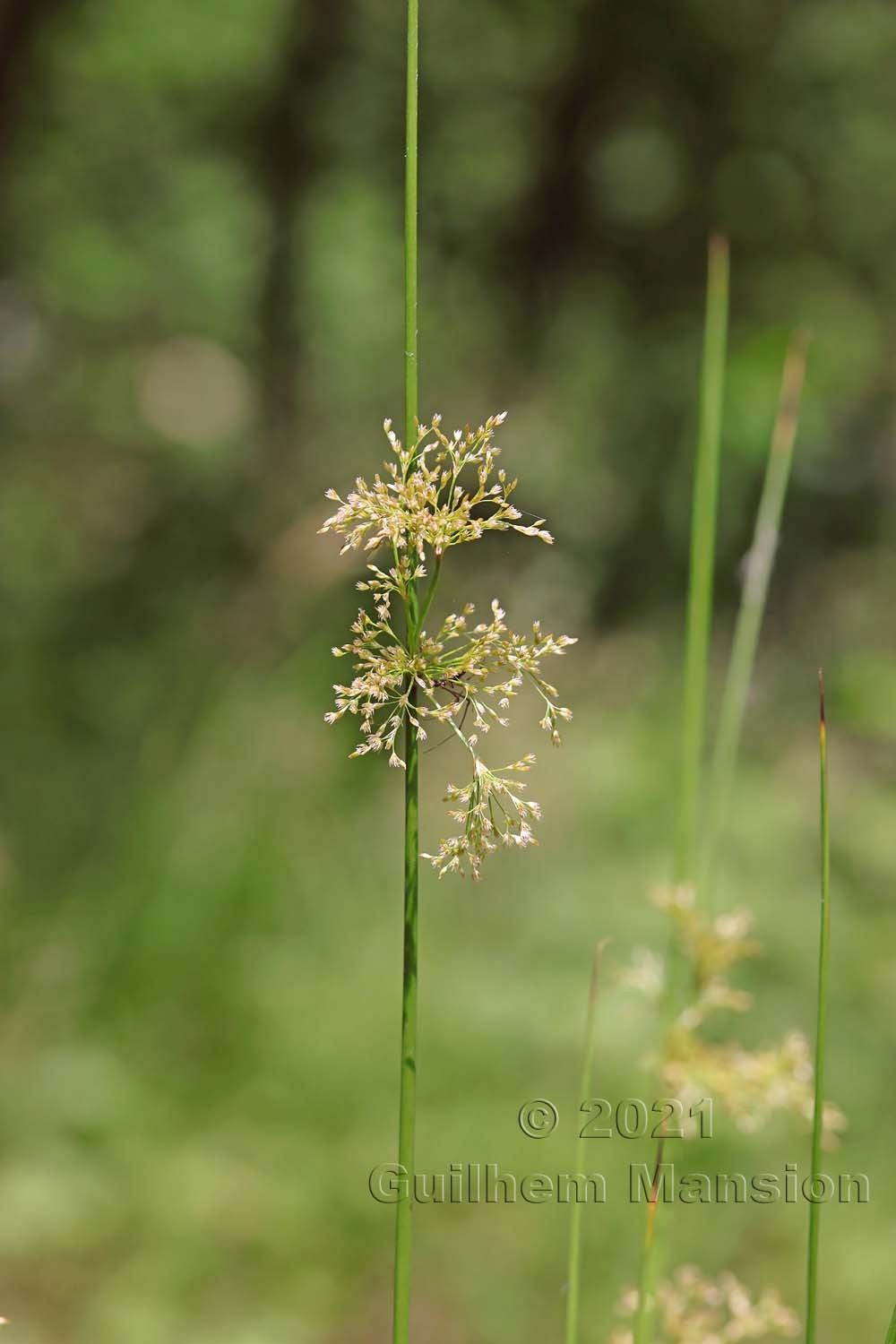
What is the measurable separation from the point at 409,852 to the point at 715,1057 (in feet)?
1.20

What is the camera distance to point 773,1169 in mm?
2289

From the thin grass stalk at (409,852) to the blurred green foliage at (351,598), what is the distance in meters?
1.76

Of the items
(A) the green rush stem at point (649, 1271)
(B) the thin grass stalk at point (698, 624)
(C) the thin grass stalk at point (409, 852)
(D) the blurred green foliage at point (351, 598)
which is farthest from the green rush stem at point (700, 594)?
(D) the blurred green foliage at point (351, 598)

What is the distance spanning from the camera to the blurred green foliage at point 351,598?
226 centimetres

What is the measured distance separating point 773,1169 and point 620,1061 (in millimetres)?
373

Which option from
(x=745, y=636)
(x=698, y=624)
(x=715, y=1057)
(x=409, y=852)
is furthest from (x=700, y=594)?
(x=409, y=852)

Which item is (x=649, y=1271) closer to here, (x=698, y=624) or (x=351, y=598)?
(x=698, y=624)

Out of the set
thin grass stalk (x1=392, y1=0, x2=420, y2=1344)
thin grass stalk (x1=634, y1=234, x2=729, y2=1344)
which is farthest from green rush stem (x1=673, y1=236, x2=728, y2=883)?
thin grass stalk (x1=392, y1=0, x2=420, y2=1344)

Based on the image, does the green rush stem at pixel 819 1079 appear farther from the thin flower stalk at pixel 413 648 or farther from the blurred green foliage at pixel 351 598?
the blurred green foliage at pixel 351 598

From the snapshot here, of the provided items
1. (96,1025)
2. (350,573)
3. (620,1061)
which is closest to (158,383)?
(350,573)

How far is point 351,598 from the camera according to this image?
364 centimetres

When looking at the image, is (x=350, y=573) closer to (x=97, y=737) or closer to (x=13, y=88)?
(x=97, y=737)

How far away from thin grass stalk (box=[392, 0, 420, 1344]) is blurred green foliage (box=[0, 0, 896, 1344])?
176 cm

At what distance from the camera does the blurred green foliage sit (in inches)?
89.1
